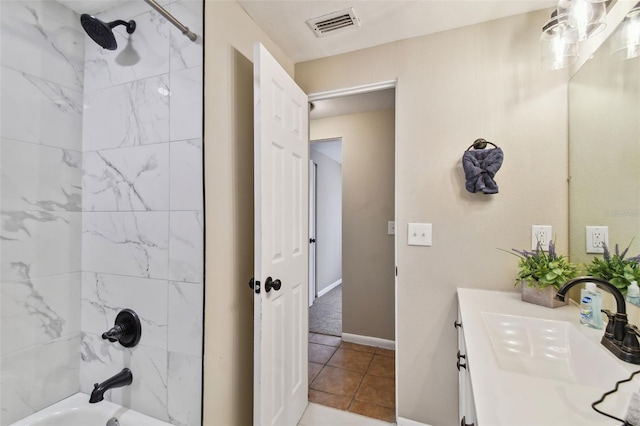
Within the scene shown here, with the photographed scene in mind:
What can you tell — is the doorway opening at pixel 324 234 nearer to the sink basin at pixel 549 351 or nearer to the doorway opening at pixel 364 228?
the doorway opening at pixel 364 228

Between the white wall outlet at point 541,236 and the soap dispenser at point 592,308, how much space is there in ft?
Answer: 1.39

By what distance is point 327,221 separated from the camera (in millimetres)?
4730

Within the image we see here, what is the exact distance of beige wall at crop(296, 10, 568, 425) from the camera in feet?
4.74

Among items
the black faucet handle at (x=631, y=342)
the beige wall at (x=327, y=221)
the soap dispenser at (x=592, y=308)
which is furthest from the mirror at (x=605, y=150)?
the beige wall at (x=327, y=221)

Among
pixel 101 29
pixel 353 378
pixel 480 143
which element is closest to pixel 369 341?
pixel 353 378

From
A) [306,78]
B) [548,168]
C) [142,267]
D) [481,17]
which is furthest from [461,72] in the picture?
[142,267]

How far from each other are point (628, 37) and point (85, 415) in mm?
2818

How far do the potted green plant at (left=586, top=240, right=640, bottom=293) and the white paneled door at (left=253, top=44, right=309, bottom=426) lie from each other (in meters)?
1.33

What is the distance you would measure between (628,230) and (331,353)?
2340 millimetres

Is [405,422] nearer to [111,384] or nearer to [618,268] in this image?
[618,268]

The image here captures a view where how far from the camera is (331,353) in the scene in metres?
2.62

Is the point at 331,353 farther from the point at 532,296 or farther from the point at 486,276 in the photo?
the point at 532,296

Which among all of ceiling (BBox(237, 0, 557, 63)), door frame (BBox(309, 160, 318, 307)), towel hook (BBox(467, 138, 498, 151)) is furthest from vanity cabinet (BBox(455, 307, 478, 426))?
door frame (BBox(309, 160, 318, 307))

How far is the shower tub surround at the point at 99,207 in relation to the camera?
46.9 inches
